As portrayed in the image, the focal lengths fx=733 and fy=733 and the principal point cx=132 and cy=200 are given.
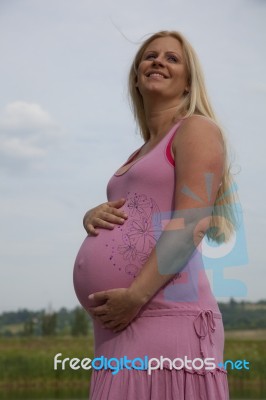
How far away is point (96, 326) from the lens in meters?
2.00

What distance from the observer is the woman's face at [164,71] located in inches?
82.8

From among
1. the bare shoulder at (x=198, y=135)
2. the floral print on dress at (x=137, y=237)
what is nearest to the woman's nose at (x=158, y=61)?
the bare shoulder at (x=198, y=135)

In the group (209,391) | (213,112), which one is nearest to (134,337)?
(209,391)

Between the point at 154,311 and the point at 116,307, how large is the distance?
0.33ft

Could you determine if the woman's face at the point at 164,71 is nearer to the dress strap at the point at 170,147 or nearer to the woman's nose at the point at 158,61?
the woman's nose at the point at 158,61

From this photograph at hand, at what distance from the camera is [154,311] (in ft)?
6.17

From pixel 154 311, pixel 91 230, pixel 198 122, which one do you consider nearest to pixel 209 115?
pixel 198 122

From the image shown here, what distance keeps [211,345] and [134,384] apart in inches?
8.7

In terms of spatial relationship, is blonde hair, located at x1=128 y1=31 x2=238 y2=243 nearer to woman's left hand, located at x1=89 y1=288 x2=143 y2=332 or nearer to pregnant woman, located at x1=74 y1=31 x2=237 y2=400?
pregnant woman, located at x1=74 y1=31 x2=237 y2=400

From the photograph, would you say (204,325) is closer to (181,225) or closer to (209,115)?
(181,225)

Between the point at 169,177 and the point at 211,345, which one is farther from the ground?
the point at 169,177

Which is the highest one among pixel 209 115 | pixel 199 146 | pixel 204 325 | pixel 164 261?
pixel 209 115

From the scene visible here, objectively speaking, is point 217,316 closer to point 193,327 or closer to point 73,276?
point 193,327

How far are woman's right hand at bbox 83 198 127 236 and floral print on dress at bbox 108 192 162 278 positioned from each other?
33mm
